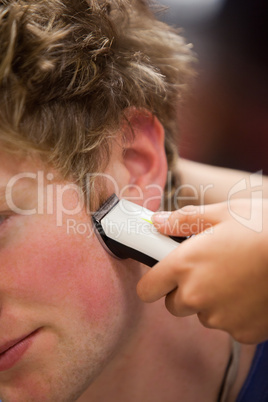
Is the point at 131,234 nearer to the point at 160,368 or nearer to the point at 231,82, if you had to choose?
the point at 160,368

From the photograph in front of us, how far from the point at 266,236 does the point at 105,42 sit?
43 cm

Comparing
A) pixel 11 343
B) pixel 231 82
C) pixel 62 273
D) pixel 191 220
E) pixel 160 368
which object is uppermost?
pixel 231 82

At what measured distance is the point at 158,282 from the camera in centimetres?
68

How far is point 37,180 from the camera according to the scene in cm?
68

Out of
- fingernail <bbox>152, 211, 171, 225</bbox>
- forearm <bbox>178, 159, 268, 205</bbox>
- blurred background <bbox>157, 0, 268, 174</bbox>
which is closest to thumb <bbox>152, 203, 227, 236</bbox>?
fingernail <bbox>152, 211, 171, 225</bbox>

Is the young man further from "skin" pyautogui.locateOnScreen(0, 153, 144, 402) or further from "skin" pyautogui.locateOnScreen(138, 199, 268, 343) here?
"skin" pyautogui.locateOnScreen(138, 199, 268, 343)

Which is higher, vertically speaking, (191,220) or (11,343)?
(191,220)

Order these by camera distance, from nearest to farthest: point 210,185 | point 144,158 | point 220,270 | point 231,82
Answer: point 220,270 < point 144,158 < point 210,185 < point 231,82

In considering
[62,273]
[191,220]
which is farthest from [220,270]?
[62,273]

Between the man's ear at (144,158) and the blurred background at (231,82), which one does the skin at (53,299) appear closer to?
the man's ear at (144,158)

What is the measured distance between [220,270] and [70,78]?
15.2 inches

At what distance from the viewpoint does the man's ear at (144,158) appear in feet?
2.71

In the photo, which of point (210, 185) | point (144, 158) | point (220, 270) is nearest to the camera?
point (220, 270)

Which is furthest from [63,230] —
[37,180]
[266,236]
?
[266,236]
